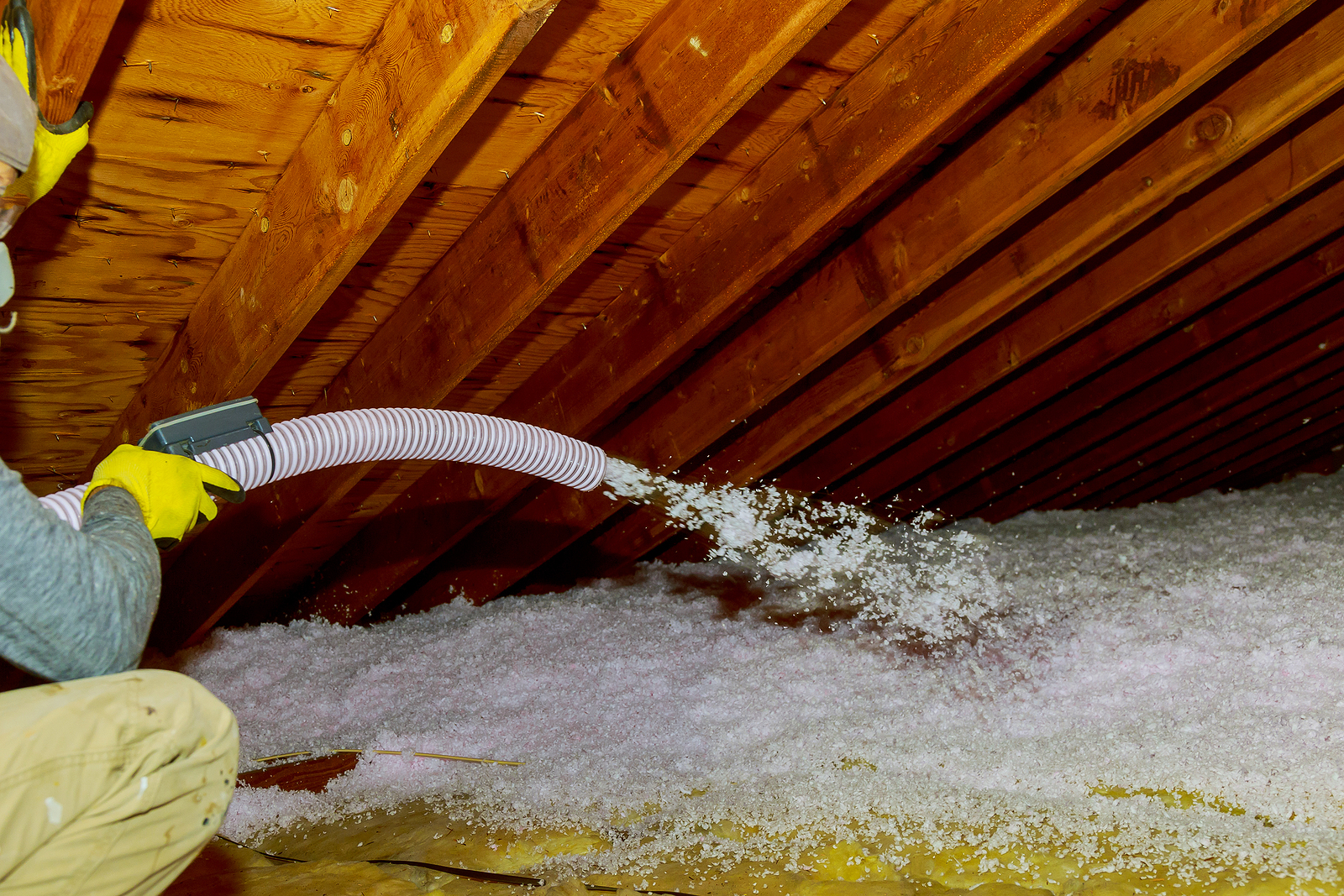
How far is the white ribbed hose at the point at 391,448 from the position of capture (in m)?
1.40

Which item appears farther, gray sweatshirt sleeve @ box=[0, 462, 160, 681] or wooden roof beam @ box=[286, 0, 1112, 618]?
wooden roof beam @ box=[286, 0, 1112, 618]

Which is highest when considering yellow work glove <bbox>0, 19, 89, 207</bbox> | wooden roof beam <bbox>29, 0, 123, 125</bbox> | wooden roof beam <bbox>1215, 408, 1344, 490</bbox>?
wooden roof beam <bbox>1215, 408, 1344, 490</bbox>

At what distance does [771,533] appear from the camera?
356 cm

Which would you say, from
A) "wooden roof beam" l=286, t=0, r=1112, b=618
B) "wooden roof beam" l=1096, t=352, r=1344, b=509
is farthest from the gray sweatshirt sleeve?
"wooden roof beam" l=1096, t=352, r=1344, b=509

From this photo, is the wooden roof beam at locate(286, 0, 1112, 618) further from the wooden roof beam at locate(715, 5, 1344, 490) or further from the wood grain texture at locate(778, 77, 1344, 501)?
the wood grain texture at locate(778, 77, 1344, 501)

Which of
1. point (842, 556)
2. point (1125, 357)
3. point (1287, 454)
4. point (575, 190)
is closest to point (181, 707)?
point (575, 190)

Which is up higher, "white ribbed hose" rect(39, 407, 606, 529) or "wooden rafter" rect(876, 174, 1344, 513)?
"wooden rafter" rect(876, 174, 1344, 513)

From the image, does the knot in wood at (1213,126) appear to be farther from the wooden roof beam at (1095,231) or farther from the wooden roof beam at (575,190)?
the wooden roof beam at (575,190)

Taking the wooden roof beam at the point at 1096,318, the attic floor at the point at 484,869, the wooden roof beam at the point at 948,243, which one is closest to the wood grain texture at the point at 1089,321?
the wooden roof beam at the point at 1096,318

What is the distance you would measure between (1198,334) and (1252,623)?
43.5 inches

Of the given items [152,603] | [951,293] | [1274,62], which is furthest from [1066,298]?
[152,603]

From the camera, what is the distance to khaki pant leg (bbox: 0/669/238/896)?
87 centimetres

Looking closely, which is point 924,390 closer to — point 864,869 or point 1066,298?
point 1066,298

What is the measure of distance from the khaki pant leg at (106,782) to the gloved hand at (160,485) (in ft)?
0.93
